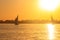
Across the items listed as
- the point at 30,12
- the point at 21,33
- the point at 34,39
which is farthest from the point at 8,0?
the point at 34,39

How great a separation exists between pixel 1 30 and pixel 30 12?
323 mm

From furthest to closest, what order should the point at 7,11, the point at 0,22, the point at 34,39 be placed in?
the point at 7,11, the point at 0,22, the point at 34,39

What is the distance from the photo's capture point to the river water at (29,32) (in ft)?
2.96

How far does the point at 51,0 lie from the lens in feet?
3.69

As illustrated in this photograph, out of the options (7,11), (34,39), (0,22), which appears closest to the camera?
(34,39)

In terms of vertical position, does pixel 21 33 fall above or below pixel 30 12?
below

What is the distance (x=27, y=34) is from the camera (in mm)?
942

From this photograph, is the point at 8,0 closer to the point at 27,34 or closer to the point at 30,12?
the point at 30,12

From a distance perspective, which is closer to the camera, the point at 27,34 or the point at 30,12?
the point at 27,34

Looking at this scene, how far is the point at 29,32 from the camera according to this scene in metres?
0.97

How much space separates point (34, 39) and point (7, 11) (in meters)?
0.40

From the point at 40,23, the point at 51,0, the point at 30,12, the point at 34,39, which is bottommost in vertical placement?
the point at 34,39

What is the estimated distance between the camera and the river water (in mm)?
903

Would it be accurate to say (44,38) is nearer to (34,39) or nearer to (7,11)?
(34,39)
